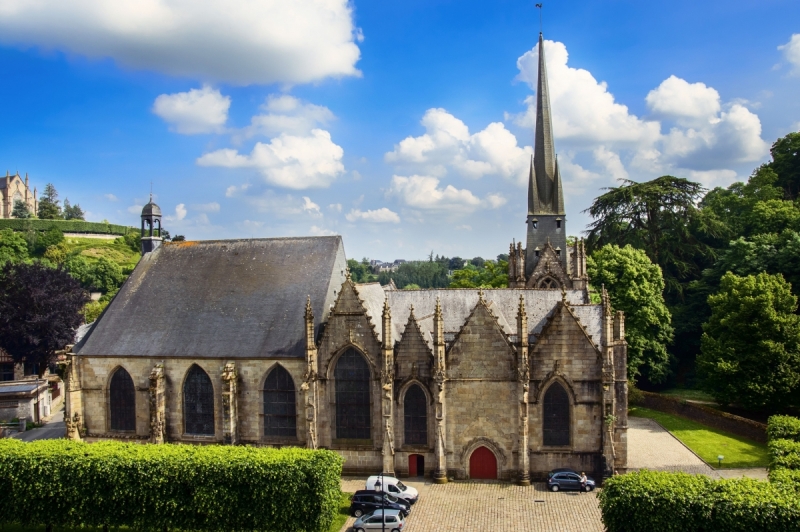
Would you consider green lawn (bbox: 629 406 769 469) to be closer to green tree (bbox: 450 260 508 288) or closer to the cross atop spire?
the cross atop spire

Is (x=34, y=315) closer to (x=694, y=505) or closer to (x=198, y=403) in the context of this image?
(x=198, y=403)

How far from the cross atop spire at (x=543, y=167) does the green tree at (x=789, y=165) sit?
39646 millimetres

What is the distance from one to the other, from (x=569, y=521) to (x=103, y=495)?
75.7ft

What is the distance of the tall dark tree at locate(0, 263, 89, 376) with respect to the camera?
60188mm

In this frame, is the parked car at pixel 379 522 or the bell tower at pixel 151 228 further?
the bell tower at pixel 151 228

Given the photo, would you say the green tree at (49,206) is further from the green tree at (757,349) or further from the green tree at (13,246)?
the green tree at (757,349)

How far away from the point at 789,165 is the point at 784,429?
2182 inches

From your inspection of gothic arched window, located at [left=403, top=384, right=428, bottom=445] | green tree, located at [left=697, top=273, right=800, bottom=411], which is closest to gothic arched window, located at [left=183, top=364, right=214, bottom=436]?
gothic arched window, located at [left=403, top=384, right=428, bottom=445]

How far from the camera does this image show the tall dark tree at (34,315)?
197ft

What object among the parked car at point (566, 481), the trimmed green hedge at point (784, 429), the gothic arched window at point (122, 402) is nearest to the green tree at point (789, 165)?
the trimmed green hedge at point (784, 429)

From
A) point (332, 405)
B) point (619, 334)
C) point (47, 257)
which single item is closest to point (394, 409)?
point (332, 405)

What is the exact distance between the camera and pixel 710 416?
46.1 meters

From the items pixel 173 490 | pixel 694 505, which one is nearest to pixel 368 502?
pixel 173 490

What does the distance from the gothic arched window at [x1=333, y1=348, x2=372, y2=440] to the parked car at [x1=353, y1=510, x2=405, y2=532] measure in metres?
7.82
